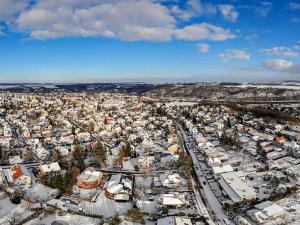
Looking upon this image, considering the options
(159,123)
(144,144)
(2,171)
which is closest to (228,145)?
(144,144)

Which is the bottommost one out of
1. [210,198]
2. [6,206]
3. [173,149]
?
[210,198]

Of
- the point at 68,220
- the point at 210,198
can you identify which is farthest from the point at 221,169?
the point at 68,220

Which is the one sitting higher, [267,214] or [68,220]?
[267,214]

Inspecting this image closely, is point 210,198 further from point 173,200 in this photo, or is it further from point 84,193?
point 84,193

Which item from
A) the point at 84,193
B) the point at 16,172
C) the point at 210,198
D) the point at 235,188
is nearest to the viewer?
the point at 210,198

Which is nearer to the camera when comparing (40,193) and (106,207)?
(106,207)

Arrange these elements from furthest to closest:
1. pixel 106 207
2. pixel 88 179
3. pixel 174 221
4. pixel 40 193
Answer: pixel 88 179 → pixel 40 193 → pixel 106 207 → pixel 174 221

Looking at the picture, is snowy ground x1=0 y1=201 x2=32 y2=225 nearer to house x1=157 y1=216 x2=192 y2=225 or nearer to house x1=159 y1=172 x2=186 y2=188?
house x1=157 y1=216 x2=192 y2=225

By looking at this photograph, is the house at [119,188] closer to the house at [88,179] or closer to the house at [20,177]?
the house at [88,179]
